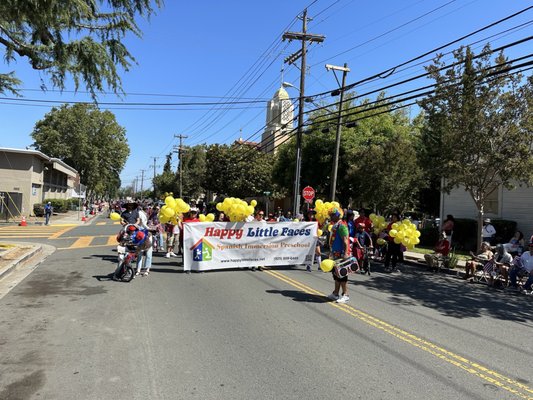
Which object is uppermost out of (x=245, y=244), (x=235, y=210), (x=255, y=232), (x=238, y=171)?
(x=238, y=171)

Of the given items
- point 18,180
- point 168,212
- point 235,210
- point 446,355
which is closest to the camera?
point 446,355

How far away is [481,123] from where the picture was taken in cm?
1470

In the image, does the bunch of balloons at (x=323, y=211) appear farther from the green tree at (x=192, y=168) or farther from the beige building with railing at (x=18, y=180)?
the green tree at (x=192, y=168)

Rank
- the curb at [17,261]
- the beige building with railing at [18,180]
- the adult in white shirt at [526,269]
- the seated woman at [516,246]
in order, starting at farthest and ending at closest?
the beige building with railing at [18,180] → the seated woman at [516,246] → the adult in white shirt at [526,269] → the curb at [17,261]

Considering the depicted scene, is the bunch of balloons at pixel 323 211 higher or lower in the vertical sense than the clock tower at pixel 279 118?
lower

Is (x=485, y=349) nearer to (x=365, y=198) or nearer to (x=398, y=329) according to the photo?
(x=398, y=329)

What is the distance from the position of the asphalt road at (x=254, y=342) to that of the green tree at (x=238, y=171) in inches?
1717

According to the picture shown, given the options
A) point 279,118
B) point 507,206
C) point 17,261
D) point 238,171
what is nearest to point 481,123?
point 507,206

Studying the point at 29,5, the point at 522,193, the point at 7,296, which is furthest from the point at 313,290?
the point at 522,193

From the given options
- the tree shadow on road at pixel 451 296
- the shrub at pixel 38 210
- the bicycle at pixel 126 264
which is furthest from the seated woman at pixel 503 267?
the shrub at pixel 38 210

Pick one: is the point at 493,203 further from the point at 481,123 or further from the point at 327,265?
the point at 327,265

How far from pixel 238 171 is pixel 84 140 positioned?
21939 mm

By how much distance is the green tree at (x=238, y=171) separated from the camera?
176ft

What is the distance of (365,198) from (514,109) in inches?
423
